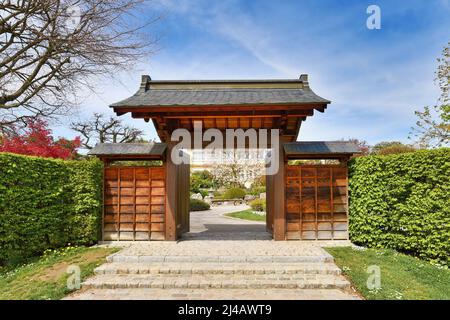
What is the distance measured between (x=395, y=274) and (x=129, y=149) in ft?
22.5

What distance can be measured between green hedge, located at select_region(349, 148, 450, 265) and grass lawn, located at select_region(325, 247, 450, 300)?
0.39 m

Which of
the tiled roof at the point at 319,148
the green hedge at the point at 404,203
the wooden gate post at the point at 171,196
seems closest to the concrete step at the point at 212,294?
the wooden gate post at the point at 171,196

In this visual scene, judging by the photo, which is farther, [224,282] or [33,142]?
[33,142]

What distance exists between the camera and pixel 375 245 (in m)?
6.43

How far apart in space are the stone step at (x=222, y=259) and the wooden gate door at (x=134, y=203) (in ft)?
5.35

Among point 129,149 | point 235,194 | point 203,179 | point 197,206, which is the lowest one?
point 197,206

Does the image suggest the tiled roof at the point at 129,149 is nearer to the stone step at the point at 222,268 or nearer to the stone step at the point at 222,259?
the stone step at the point at 222,259

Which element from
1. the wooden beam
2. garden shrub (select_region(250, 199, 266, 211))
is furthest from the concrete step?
garden shrub (select_region(250, 199, 266, 211))

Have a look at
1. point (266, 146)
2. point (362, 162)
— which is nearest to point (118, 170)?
point (266, 146)

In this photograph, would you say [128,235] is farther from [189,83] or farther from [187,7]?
[187,7]

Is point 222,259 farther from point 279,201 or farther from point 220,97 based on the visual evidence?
point 220,97

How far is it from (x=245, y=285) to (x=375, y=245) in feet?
13.0

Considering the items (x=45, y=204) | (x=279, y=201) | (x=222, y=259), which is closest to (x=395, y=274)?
(x=279, y=201)

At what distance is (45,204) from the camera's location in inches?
254
